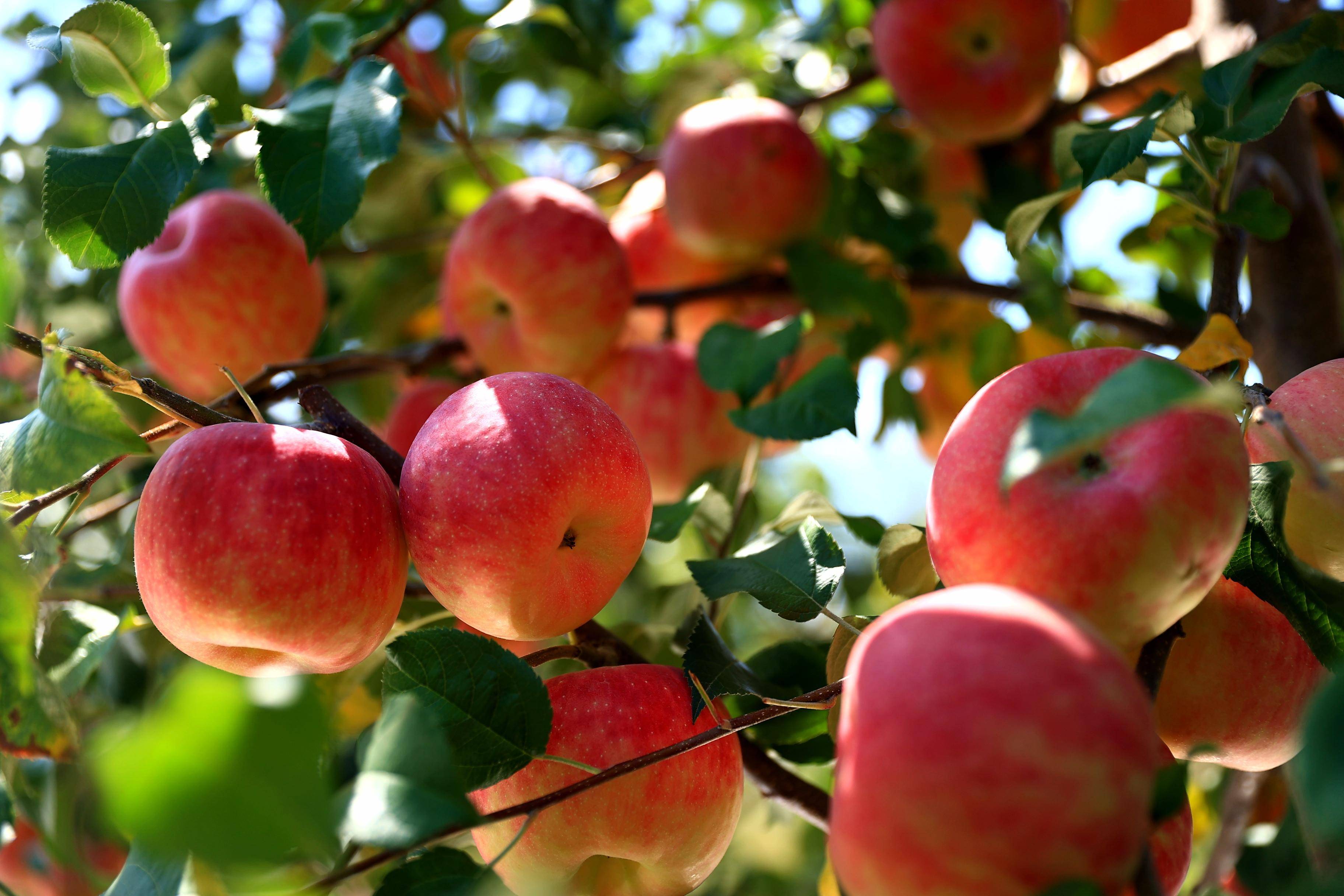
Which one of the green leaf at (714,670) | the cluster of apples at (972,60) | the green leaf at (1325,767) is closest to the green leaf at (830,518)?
the green leaf at (714,670)

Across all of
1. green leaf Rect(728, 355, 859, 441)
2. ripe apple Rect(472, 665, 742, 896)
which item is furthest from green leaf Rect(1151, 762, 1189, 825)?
green leaf Rect(728, 355, 859, 441)

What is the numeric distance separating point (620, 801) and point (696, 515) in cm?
38

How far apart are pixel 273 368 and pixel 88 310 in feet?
2.89

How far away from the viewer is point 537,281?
1.03 meters

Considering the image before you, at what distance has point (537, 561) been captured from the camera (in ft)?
1.92

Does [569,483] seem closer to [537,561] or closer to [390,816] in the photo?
[537,561]

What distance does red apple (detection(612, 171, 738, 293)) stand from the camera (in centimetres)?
130

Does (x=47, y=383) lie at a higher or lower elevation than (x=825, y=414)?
higher

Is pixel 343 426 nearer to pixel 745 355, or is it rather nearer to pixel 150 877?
pixel 150 877

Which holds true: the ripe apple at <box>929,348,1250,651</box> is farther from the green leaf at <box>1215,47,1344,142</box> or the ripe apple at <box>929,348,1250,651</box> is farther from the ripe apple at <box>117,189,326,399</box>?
the ripe apple at <box>117,189,326,399</box>

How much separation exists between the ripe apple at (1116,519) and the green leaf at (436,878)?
295 mm

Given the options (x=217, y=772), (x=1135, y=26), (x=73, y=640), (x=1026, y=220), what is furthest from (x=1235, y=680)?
(x=1135, y=26)

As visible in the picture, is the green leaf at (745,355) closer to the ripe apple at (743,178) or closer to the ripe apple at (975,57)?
the ripe apple at (743,178)

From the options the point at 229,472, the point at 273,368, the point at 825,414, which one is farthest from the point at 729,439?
the point at 229,472
